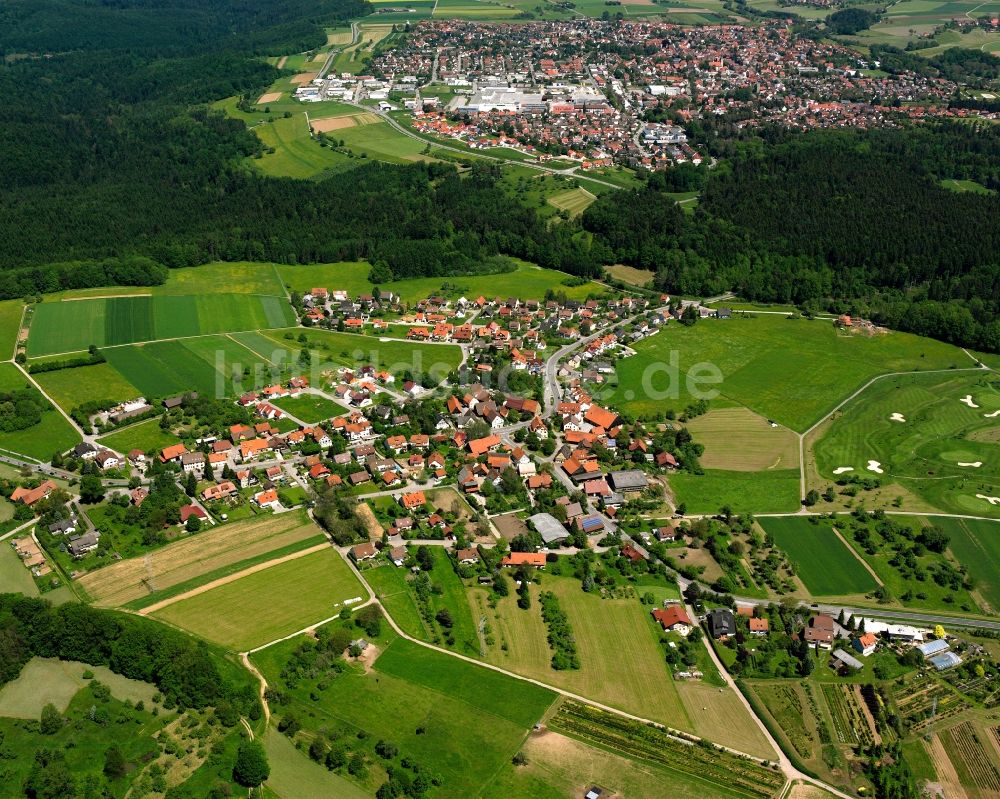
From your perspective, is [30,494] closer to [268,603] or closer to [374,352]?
[268,603]

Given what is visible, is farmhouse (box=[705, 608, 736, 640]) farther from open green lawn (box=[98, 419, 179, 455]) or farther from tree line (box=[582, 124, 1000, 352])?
tree line (box=[582, 124, 1000, 352])

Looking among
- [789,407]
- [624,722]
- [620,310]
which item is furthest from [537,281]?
[624,722]

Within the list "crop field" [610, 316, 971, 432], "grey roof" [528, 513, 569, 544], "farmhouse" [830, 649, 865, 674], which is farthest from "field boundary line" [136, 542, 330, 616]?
"crop field" [610, 316, 971, 432]

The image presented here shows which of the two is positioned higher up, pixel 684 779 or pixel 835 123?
pixel 835 123

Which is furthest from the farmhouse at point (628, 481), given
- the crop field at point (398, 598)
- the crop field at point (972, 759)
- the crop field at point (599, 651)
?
the crop field at point (972, 759)

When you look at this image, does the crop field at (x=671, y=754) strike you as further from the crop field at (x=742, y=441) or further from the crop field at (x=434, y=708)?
the crop field at (x=742, y=441)

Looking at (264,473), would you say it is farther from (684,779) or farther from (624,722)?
(684,779)

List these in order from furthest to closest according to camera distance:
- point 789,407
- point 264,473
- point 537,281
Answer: point 537,281 → point 789,407 → point 264,473
